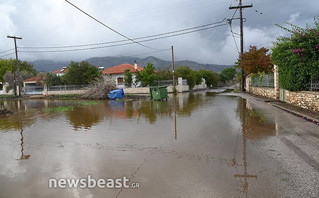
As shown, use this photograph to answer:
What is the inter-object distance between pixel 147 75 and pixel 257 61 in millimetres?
16442

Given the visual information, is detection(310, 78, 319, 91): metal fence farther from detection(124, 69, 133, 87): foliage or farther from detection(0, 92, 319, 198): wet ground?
detection(124, 69, 133, 87): foliage

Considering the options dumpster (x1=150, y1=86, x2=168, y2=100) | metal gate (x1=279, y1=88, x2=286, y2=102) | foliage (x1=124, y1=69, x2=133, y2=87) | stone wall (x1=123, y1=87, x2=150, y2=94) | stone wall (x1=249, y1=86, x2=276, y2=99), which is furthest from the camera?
foliage (x1=124, y1=69, x2=133, y2=87)

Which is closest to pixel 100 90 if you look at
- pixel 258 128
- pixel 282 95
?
pixel 282 95

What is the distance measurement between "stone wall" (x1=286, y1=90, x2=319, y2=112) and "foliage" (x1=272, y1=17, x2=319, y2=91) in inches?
18.2

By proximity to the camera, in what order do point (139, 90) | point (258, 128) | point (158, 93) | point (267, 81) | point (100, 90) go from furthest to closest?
1. point (139, 90)
2. point (100, 90)
3. point (158, 93)
4. point (267, 81)
5. point (258, 128)

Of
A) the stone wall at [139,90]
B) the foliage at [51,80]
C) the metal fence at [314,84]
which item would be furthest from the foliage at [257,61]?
the foliage at [51,80]

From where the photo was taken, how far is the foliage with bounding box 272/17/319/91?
11.5 metres

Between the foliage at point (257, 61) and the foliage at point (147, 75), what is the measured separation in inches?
566

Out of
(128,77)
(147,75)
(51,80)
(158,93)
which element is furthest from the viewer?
(51,80)

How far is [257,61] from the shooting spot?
81.9 ft

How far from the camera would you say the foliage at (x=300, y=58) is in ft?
37.6

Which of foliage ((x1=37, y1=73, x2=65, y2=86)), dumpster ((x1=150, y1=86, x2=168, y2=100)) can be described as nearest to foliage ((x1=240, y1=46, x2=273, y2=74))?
dumpster ((x1=150, y1=86, x2=168, y2=100))

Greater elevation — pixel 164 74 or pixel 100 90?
pixel 164 74

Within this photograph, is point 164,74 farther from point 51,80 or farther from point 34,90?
point 34,90
